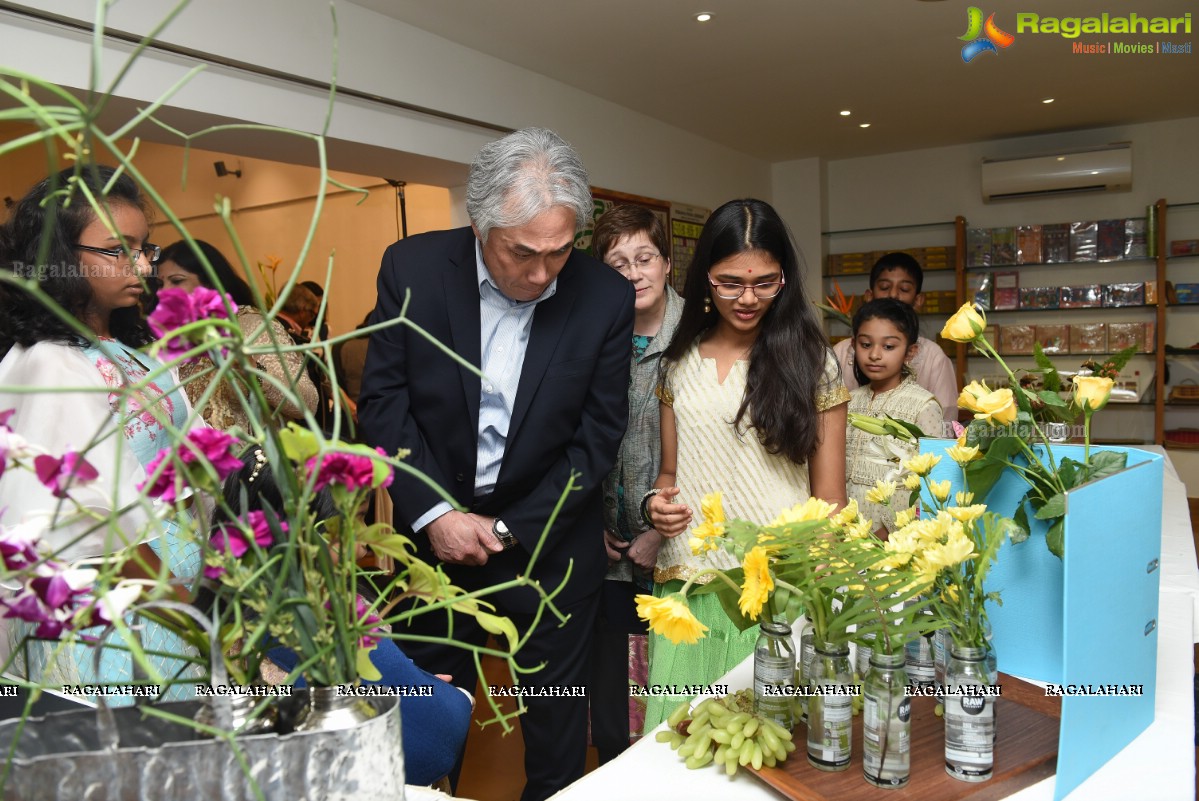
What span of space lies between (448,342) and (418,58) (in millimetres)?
2738

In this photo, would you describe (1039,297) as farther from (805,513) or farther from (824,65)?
(805,513)

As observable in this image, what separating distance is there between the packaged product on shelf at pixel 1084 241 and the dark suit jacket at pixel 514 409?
5.99 m

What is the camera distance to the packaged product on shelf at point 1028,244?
22.2 ft

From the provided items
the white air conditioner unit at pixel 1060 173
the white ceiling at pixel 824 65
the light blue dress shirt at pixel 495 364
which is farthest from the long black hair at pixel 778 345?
the white air conditioner unit at pixel 1060 173

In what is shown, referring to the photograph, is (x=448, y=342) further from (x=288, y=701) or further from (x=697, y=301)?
(x=288, y=701)

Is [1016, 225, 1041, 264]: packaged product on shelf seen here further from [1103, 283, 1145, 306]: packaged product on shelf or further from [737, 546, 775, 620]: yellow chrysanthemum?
[737, 546, 775, 620]: yellow chrysanthemum

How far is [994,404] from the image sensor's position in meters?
1.15

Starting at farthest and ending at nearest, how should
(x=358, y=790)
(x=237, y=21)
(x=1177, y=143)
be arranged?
(x=1177, y=143) < (x=237, y=21) < (x=358, y=790)

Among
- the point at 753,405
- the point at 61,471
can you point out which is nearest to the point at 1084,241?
the point at 753,405

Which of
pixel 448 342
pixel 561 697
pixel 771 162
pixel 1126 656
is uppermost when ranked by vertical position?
pixel 771 162

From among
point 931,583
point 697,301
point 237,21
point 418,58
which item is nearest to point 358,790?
point 931,583

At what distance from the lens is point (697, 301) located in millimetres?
1974

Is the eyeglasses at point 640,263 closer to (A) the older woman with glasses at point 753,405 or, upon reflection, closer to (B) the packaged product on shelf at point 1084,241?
(A) the older woman with glasses at point 753,405

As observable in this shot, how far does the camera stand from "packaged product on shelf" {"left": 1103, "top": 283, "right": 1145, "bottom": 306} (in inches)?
257
